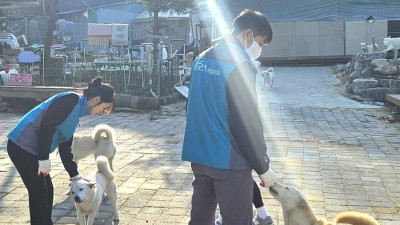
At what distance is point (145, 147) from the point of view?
7.96 meters

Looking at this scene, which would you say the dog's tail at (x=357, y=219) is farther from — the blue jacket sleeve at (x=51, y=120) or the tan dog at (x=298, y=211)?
the blue jacket sleeve at (x=51, y=120)

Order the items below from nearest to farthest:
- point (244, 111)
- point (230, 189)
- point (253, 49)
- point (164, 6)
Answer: point (244, 111) → point (230, 189) → point (253, 49) → point (164, 6)

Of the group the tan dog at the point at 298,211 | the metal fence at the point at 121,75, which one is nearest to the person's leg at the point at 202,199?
the tan dog at the point at 298,211

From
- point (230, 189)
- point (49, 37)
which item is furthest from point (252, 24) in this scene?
point (49, 37)

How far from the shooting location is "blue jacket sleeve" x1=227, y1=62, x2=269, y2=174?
260 centimetres

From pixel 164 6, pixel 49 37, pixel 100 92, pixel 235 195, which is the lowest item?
pixel 235 195

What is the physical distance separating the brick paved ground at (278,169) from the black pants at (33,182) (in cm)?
87

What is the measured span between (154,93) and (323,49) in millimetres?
11943

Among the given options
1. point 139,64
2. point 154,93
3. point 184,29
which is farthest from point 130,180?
point 184,29

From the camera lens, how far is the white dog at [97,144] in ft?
18.4

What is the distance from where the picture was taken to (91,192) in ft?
13.2

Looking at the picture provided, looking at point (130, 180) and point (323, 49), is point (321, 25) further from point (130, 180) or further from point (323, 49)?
point (130, 180)

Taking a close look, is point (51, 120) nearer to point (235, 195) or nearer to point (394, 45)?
point (235, 195)

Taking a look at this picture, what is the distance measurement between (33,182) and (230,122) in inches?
69.8
